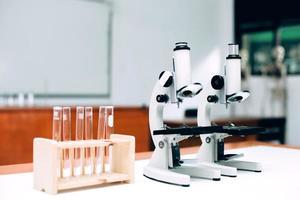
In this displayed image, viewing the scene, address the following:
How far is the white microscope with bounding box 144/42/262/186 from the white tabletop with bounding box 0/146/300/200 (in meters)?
0.04

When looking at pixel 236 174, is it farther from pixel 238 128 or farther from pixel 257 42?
pixel 257 42

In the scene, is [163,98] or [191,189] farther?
[163,98]

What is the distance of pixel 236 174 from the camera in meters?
1.83

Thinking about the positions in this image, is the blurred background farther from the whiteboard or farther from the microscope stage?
the microscope stage

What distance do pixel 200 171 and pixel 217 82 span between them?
0.41 meters

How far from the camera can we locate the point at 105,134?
1697mm

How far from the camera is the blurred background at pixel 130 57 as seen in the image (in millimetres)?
4684

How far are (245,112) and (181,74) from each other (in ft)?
16.7

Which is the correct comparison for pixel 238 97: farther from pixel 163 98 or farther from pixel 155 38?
pixel 155 38

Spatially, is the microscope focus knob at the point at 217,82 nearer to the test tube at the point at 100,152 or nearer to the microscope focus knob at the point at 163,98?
the microscope focus knob at the point at 163,98

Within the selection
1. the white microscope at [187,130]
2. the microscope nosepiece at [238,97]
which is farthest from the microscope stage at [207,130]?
the microscope nosepiece at [238,97]

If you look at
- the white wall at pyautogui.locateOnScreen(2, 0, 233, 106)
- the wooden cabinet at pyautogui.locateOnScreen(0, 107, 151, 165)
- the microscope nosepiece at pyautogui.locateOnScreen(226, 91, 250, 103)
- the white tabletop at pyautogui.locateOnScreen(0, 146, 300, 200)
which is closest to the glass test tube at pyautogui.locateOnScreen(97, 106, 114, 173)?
the white tabletop at pyautogui.locateOnScreen(0, 146, 300, 200)

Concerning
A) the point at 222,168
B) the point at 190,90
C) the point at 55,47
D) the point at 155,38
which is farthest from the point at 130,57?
the point at 190,90

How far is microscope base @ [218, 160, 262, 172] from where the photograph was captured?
193cm
